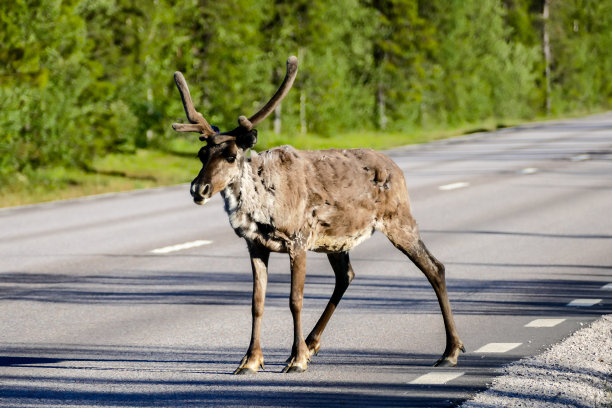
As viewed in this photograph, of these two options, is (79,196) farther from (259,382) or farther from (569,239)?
(259,382)

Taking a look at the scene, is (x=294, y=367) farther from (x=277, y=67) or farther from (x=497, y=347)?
(x=277, y=67)

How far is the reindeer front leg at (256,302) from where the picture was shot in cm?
724

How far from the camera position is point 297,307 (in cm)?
728

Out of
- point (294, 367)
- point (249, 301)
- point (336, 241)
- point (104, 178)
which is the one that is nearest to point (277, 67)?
point (104, 178)

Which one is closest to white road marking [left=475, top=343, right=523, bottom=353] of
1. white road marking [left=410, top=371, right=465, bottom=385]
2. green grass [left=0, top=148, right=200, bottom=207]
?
white road marking [left=410, top=371, right=465, bottom=385]

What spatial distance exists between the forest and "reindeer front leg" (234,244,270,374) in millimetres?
17644

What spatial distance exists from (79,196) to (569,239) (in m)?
10.9

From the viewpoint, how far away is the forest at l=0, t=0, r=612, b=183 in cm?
2553

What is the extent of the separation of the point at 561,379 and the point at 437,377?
81cm

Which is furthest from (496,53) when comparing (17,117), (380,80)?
(17,117)

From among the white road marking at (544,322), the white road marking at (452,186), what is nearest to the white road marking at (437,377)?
the white road marking at (544,322)

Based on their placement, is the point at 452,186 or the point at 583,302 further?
the point at 452,186

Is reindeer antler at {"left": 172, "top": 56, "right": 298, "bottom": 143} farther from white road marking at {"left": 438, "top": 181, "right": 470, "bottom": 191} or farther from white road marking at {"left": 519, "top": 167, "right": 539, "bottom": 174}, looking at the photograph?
white road marking at {"left": 519, "top": 167, "right": 539, "bottom": 174}

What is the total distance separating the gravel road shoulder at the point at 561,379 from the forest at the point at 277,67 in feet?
59.1
